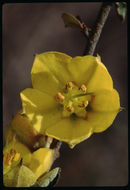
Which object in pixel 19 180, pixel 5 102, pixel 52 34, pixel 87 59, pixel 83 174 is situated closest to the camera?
pixel 19 180

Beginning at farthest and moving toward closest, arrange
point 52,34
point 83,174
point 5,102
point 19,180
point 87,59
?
point 52,34 → point 5,102 → point 83,174 → point 87,59 → point 19,180

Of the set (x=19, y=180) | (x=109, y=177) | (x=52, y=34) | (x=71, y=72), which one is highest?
(x=71, y=72)

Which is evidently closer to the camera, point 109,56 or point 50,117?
point 50,117

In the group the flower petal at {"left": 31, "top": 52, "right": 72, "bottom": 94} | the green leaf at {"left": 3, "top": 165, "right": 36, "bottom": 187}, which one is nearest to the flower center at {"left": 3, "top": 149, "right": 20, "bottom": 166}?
the green leaf at {"left": 3, "top": 165, "right": 36, "bottom": 187}

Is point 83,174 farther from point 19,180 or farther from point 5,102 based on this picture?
point 19,180

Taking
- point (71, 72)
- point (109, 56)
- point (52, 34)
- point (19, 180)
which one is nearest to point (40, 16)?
point (52, 34)

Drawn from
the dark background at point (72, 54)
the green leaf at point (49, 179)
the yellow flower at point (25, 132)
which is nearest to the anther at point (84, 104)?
the yellow flower at point (25, 132)

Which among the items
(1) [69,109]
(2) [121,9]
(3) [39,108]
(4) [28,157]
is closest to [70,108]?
(1) [69,109]
